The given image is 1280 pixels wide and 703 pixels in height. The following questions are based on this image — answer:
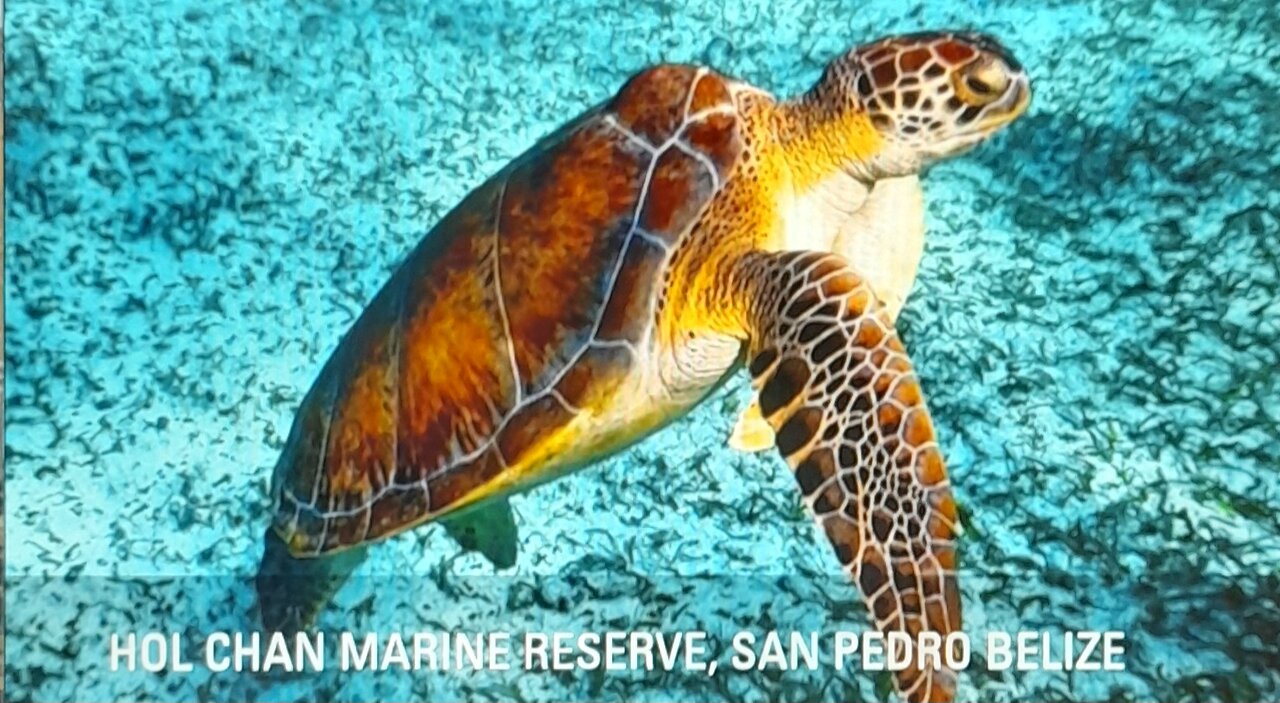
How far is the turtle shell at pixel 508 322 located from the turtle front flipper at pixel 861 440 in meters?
0.19

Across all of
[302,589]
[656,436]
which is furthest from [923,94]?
[302,589]

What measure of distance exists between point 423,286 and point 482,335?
130 mm

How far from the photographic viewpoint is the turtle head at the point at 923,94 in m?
1.50

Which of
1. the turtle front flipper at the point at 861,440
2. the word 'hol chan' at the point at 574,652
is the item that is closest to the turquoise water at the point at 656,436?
the word 'hol chan' at the point at 574,652

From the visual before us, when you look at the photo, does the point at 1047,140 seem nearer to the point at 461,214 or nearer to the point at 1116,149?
the point at 1116,149

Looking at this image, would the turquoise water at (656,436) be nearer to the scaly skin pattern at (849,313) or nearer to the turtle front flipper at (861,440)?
the scaly skin pattern at (849,313)

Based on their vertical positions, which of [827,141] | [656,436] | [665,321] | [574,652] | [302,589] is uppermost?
[827,141]

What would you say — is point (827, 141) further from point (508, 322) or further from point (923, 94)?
point (508, 322)

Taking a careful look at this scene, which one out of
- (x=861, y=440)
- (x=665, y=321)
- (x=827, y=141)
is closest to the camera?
(x=861, y=440)

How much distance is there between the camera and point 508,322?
4.76ft

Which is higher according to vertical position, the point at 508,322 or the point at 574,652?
the point at 508,322

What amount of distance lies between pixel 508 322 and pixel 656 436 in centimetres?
26

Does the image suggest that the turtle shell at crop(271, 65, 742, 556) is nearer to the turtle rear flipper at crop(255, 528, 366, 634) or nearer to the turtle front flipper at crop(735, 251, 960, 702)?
the turtle rear flipper at crop(255, 528, 366, 634)

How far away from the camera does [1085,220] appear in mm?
1591
